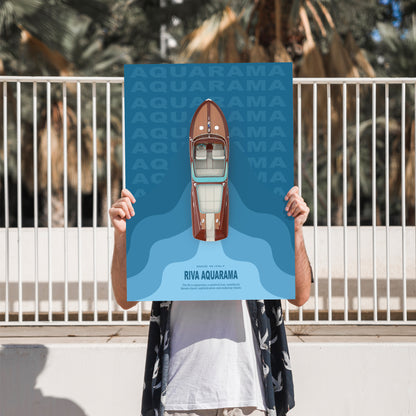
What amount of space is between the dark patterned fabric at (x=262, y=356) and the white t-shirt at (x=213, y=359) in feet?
0.08

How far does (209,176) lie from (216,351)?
0.53 metres

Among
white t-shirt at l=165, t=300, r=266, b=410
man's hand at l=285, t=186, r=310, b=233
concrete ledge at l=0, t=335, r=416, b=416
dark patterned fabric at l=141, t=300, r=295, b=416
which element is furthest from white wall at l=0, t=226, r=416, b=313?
man's hand at l=285, t=186, r=310, b=233

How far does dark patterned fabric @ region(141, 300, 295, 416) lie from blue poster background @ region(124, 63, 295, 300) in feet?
0.54

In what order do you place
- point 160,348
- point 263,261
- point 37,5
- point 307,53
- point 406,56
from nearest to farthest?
point 263,261 < point 160,348 < point 37,5 < point 307,53 < point 406,56

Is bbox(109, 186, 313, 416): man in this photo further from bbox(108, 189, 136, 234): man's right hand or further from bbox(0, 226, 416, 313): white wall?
bbox(0, 226, 416, 313): white wall

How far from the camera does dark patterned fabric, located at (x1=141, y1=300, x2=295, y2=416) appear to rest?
1787 millimetres

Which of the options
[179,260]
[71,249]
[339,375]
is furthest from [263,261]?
[71,249]

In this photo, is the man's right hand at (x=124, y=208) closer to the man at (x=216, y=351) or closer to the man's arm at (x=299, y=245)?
the man at (x=216, y=351)

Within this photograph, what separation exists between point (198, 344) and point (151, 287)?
9.1 inches

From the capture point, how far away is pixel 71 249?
4.82 metres

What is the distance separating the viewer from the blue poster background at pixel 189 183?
1.71m

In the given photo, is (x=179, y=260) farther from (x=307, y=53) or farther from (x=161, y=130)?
(x=307, y=53)

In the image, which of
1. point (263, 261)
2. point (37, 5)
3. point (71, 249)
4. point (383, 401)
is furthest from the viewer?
point (37, 5)

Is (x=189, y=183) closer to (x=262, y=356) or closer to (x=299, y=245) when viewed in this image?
(x=299, y=245)
